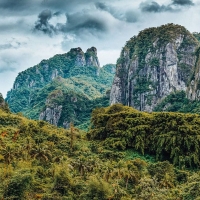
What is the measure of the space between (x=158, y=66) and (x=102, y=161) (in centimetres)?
10331

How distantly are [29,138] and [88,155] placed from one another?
11.0 meters

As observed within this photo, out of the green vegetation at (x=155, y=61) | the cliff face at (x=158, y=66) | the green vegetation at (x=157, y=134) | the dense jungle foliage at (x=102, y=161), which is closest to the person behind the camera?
the dense jungle foliage at (x=102, y=161)

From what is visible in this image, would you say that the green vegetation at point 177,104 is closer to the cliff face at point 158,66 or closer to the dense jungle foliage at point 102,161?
the cliff face at point 158,66

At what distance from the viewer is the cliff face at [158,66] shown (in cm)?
15538

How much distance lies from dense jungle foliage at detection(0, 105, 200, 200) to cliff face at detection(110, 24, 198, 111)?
254ft

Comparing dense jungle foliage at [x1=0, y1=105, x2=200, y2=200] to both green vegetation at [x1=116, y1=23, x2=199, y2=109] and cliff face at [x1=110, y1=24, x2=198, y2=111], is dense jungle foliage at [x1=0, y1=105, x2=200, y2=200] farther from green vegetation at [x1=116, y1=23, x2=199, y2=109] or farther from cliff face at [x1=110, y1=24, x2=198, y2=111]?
green vegetation at [x1=116, y1=23, x2=199, y2=109]

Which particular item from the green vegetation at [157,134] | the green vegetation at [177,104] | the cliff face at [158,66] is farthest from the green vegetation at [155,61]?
the green vegetation at [157,134]

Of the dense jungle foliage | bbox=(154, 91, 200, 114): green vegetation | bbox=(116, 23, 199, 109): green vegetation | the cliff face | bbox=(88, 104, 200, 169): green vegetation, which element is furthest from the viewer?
bbox=(116, 23, 199, 109): green vegetation

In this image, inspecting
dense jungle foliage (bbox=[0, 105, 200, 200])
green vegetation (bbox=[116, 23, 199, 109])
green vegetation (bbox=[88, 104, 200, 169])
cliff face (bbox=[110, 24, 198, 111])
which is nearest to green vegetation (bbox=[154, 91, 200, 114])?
cliff face (bbox=[110, 24, 198, 111])

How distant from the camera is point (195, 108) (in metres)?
118

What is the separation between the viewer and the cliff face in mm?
155375

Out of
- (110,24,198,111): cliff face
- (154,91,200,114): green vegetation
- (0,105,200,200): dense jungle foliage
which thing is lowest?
(0,105,200,200): dense jungle foliage

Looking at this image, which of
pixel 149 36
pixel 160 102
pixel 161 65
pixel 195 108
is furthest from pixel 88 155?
pixel 149 36

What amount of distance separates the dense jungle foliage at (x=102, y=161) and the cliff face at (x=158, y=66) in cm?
7754
